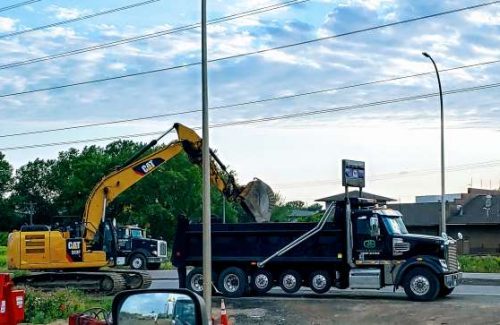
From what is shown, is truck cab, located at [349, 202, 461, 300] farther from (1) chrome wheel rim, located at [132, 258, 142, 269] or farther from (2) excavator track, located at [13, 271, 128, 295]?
(1) chrome wheel rim, located at [132, 258, 142, 269]

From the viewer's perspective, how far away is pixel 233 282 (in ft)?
82.3

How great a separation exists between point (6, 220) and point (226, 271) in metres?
97.5

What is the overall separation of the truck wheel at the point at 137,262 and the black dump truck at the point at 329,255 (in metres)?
20.7

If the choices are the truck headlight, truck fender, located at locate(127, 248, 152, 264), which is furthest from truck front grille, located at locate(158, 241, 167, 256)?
the truck headlight

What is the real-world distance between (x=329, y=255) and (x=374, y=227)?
4.96 ft

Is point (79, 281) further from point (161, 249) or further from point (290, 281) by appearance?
point (161, 249)

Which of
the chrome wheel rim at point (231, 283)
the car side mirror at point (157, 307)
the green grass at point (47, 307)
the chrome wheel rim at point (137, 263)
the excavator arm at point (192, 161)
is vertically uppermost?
the excavator arm at point (192, 161)

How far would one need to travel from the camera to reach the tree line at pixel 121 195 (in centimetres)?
8912

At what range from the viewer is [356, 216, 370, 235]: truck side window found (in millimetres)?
24000

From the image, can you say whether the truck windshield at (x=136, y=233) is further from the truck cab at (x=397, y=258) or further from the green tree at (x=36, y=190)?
the green tree at (x=36, y=190)

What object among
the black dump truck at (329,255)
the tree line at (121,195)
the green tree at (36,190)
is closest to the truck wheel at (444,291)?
the black dump truck at (329,255)

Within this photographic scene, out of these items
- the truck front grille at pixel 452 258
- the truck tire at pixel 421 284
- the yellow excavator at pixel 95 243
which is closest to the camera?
the truck tire at pixel 421 284

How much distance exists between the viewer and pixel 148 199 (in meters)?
90.4

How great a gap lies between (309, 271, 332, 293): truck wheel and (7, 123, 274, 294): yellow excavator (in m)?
4.38
